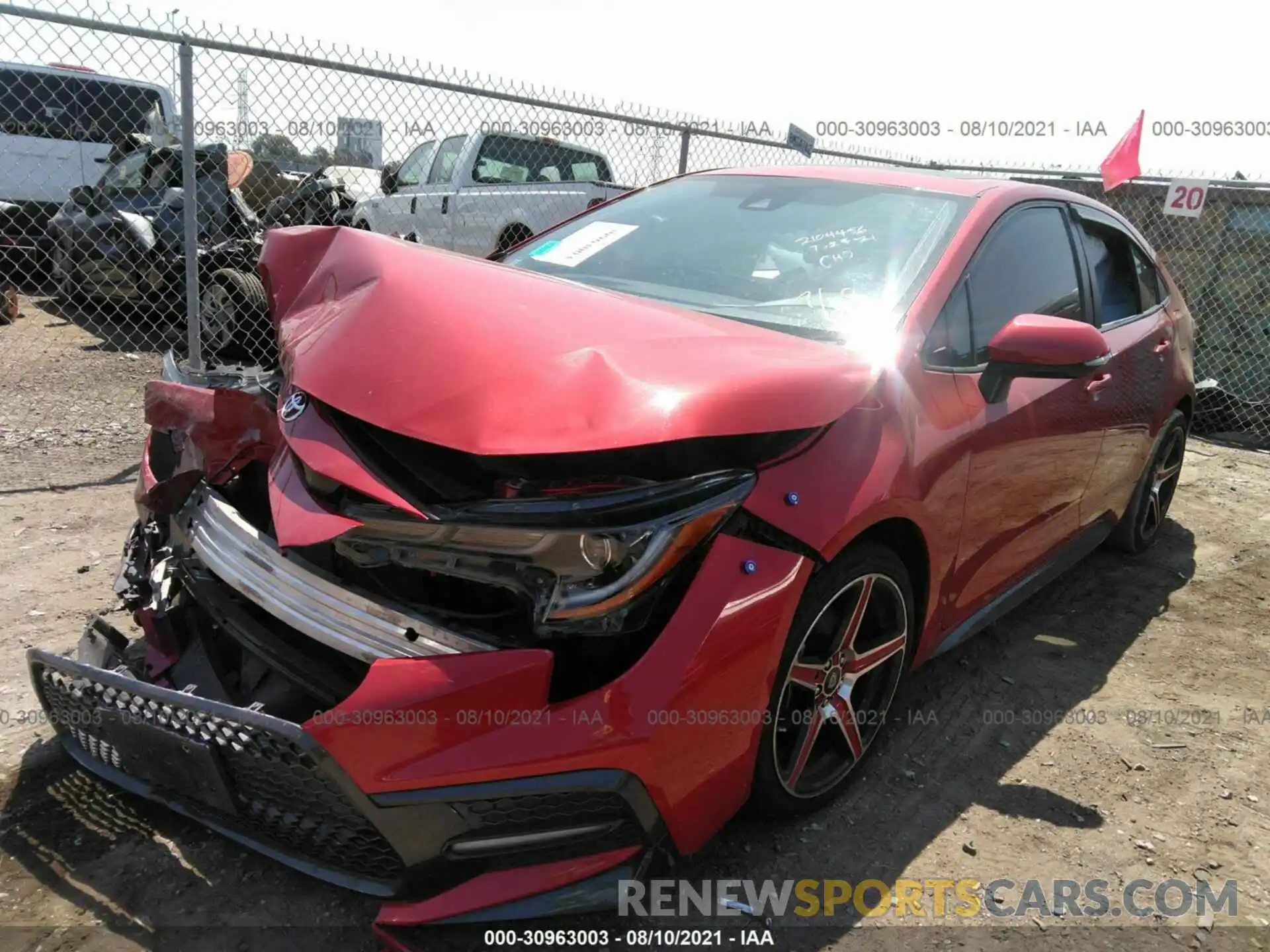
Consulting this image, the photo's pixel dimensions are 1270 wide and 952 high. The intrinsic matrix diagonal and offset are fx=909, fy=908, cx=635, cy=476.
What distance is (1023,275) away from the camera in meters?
2.98

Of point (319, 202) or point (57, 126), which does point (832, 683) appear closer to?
point (319, 202)

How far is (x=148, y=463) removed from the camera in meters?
2.47

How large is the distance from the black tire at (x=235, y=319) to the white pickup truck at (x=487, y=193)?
2202 millimetres

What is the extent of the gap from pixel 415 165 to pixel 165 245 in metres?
2.72

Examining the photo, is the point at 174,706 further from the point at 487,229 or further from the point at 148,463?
the point at 487,229

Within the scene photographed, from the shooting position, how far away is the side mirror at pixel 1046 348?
2441mm

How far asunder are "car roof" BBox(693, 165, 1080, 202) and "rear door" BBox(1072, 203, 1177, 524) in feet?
1.37

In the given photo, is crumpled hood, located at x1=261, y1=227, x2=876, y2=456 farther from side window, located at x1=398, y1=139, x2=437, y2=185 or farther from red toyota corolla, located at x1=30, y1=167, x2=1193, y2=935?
side window, located at x1=398, y1=139, x2=437, y2=185

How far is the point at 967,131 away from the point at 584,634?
904 centimetres

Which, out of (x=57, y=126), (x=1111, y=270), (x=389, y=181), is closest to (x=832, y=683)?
(x=1111, y=270)

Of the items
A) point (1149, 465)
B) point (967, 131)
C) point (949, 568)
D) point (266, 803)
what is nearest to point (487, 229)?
point (967, 131)

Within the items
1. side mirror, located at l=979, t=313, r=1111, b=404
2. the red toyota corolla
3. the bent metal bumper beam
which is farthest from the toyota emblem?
side mirror, located at l=979, t=313, r=1111, b=404

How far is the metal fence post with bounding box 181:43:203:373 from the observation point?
4453mm

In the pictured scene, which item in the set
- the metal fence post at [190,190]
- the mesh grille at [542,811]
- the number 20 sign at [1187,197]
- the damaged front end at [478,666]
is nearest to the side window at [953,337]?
the damaged front end at [478,666]
